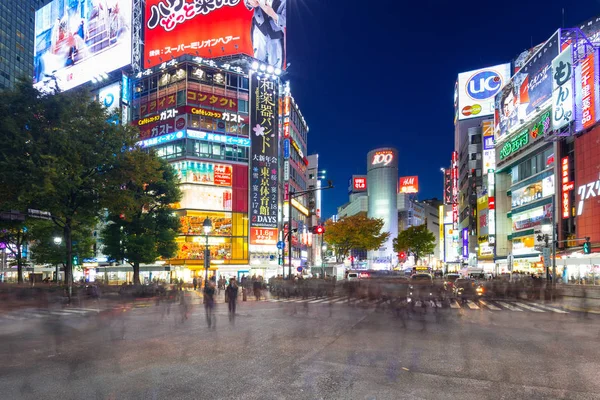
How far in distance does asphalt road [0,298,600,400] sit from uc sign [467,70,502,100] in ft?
342

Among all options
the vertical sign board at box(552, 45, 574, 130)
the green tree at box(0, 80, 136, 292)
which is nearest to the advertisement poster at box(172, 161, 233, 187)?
the green tree at box(0, 80, 136, 292)

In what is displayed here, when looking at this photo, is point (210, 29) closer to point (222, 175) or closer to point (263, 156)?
point (263, 156)

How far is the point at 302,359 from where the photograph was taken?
11.1m

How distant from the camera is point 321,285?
37.4 metres

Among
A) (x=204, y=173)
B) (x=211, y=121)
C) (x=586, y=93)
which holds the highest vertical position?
(x=586, y=93)

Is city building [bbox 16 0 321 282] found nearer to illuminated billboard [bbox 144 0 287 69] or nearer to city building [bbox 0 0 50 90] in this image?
illuminated billboard [bbox 144 0 287 69]

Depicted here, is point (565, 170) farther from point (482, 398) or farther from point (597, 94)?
point (482, 398)

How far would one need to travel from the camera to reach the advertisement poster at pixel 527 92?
201 feet

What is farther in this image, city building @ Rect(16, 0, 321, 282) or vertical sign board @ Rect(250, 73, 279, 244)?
vertical sign board @ Rect(250, 73, 279, 244)

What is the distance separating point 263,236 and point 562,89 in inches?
1578

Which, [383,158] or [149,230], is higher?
[383,158]

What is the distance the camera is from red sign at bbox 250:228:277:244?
63.7m

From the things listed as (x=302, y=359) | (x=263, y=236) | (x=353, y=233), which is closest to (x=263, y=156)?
(x=263, y=236)

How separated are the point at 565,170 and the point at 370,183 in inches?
4219
